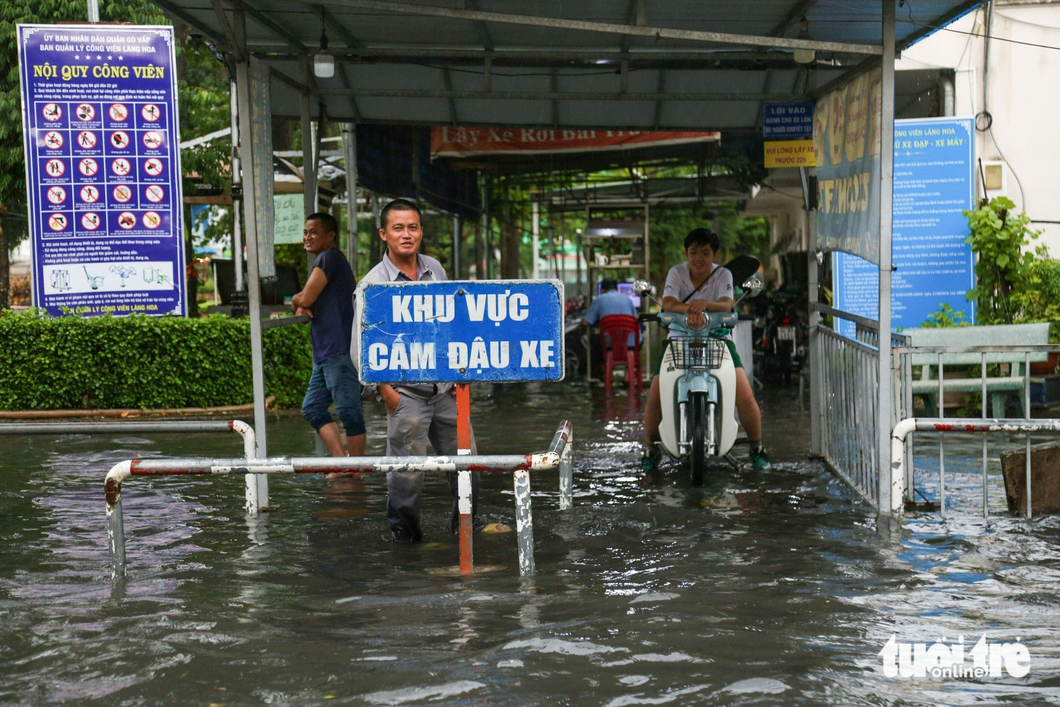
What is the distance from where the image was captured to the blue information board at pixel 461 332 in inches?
205

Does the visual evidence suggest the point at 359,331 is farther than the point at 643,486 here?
No

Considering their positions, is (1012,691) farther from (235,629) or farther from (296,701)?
(235,629)

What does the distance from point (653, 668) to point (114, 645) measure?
2096mm

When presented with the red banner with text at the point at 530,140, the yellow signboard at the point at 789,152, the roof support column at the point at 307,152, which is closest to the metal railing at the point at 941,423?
the yellow signboard at the point at 789,152

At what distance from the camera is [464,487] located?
209 inches

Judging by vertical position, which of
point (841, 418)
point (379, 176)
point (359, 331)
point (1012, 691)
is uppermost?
point (379, 176)

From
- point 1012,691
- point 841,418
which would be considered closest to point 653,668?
point 1012,691

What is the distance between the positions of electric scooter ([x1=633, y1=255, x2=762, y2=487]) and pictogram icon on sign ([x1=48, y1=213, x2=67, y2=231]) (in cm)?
791

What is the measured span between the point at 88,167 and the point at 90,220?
0.61m

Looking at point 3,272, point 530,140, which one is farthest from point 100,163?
point 3,272

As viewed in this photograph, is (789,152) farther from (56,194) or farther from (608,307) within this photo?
(56,194)

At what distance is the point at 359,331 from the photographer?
525 cm

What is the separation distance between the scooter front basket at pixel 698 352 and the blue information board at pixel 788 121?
182cm

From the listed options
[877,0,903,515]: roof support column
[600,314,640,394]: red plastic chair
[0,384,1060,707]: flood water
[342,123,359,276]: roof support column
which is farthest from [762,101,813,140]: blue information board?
[600,314,640,394]: red plastic chair
